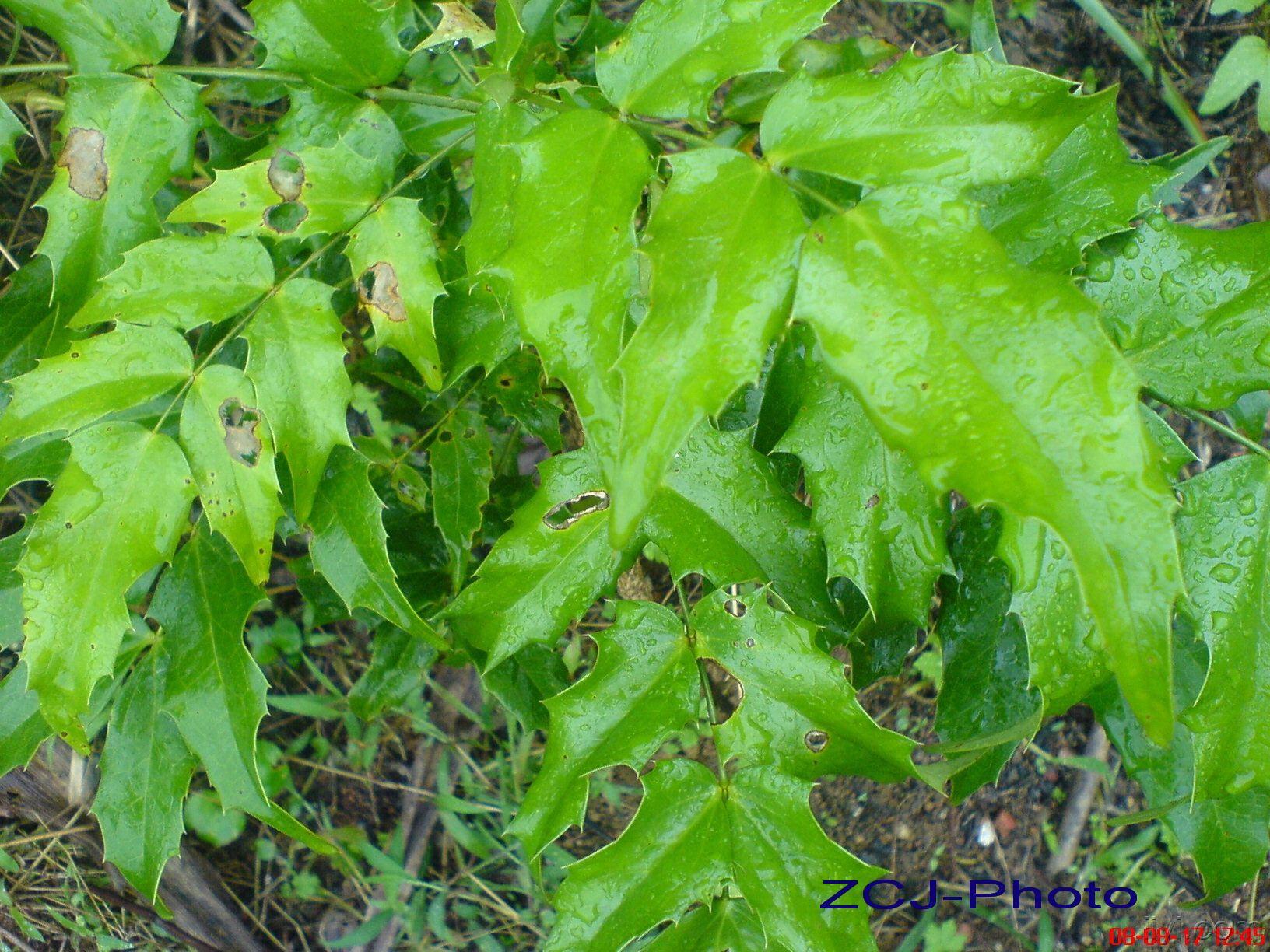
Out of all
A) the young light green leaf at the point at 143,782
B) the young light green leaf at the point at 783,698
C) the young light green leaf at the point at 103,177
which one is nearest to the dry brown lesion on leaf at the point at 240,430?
the young light green leaf at the point at 103,177

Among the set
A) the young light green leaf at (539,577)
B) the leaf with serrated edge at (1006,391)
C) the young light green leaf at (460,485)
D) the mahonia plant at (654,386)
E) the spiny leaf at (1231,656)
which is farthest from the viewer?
the young light green leaf at (460,485)

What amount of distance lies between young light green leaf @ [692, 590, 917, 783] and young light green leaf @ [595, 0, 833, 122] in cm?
49

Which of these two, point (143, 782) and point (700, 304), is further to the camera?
point (143, 782)

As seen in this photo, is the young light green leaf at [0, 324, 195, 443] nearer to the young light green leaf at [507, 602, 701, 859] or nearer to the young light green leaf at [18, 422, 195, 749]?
the young light green leaf at [18, 422, 195, 749]

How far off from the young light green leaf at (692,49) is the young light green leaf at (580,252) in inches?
2.2

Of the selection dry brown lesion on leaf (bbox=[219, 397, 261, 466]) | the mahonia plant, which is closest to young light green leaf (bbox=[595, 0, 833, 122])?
the mahonia plant

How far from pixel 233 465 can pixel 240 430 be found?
0.17 ft

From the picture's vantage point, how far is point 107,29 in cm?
103

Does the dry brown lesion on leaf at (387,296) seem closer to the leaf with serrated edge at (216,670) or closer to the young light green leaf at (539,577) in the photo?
the young light green leaf at (539,577)

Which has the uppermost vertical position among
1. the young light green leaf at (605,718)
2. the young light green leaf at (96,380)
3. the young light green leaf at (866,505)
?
the young light green leaf at (96,380)

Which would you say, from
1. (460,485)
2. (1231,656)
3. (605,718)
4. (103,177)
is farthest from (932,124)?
(103,177)

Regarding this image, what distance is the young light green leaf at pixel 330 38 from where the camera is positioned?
103 centimetres

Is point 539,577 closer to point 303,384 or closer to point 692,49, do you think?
point 303,384

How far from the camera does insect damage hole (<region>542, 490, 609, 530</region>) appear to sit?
1.06m
